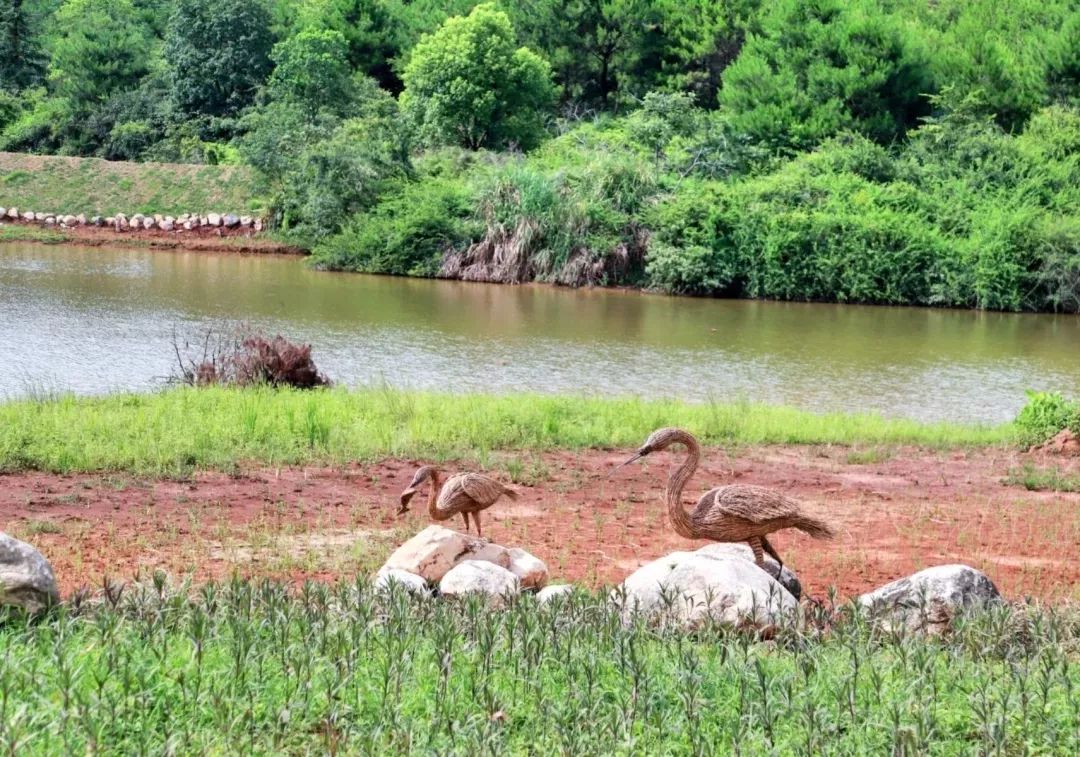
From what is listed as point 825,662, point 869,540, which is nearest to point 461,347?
point 869,540

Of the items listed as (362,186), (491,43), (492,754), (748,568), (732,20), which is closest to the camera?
(492,754)

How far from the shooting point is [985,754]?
4.51 m

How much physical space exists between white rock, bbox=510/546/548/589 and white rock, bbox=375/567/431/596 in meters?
0.57

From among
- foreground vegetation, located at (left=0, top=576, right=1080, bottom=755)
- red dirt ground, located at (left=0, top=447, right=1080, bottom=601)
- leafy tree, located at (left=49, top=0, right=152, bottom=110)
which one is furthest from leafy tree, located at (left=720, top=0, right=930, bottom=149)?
foreground vegetation, located at (left=0, top=576, right=1080, bottom=755)

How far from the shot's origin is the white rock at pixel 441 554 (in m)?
7.75

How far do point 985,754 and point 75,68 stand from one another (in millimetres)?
52963

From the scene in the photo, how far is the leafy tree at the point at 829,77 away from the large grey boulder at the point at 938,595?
34.7m

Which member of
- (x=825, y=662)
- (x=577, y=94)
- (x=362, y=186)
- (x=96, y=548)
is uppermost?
(x=577, y=94)

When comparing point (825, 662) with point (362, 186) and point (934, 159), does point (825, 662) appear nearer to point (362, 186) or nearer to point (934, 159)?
point (362, 186)

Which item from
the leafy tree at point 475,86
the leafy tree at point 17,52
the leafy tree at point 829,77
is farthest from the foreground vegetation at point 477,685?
the leafy tree at point 17,52

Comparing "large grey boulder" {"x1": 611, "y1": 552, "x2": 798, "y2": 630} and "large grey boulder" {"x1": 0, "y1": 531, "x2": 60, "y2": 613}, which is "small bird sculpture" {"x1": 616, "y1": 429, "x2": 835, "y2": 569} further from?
"large grey boulder" {"x1": 0, "y1": 531, "x2": 60, "y2": 613}

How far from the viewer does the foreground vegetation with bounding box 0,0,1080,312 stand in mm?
32875

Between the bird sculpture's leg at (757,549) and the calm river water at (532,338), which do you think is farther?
the calm river water at (532,338)

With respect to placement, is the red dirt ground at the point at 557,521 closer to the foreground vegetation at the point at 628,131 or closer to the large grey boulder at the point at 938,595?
the large grey boulder at the point at 938,595
